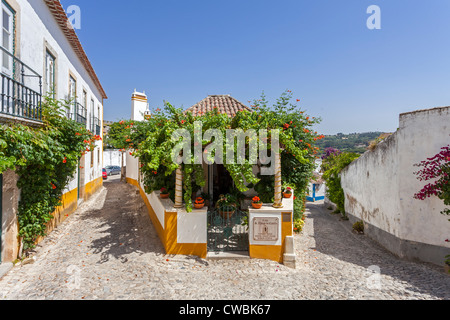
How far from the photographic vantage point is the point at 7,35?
206 inches

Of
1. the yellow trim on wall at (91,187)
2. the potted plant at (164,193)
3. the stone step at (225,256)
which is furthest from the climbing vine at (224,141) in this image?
the yellow trim on wall at (91,187)

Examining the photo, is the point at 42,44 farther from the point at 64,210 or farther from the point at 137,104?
the point at 137,104

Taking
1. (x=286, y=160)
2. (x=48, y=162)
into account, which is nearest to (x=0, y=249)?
(x=48, y=162)

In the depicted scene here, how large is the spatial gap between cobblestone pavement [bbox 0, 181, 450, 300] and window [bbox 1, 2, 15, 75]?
14.4 ft

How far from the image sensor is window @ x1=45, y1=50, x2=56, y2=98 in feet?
23.7

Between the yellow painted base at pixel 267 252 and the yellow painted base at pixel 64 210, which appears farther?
the yellow painted base at pixel 64 210

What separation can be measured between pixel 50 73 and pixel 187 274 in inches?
297

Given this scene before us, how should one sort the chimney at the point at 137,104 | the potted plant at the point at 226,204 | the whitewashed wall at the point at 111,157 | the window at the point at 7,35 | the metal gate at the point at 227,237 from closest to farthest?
the window at the point at 7,35, the metal gate at the point at 227,237, the potted plant at the point at 226,204, the chimney at the point at 137,104, the whitewashed wall at the point at 111,157

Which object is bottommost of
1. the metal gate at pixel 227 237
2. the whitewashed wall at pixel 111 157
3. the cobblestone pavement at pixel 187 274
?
the cobblestone pavement at pixel 187 274

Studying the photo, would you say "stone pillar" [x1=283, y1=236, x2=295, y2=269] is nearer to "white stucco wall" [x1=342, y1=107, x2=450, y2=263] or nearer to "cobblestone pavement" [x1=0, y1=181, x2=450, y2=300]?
"cobblestone pavement" [x1=0, y1=181, x2=450, y2=300]

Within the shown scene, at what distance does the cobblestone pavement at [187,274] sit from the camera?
4469mm

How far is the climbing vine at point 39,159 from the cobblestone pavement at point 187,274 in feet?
3.06

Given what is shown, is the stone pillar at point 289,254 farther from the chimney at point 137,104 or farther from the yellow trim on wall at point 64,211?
the chimney at point 137,104
